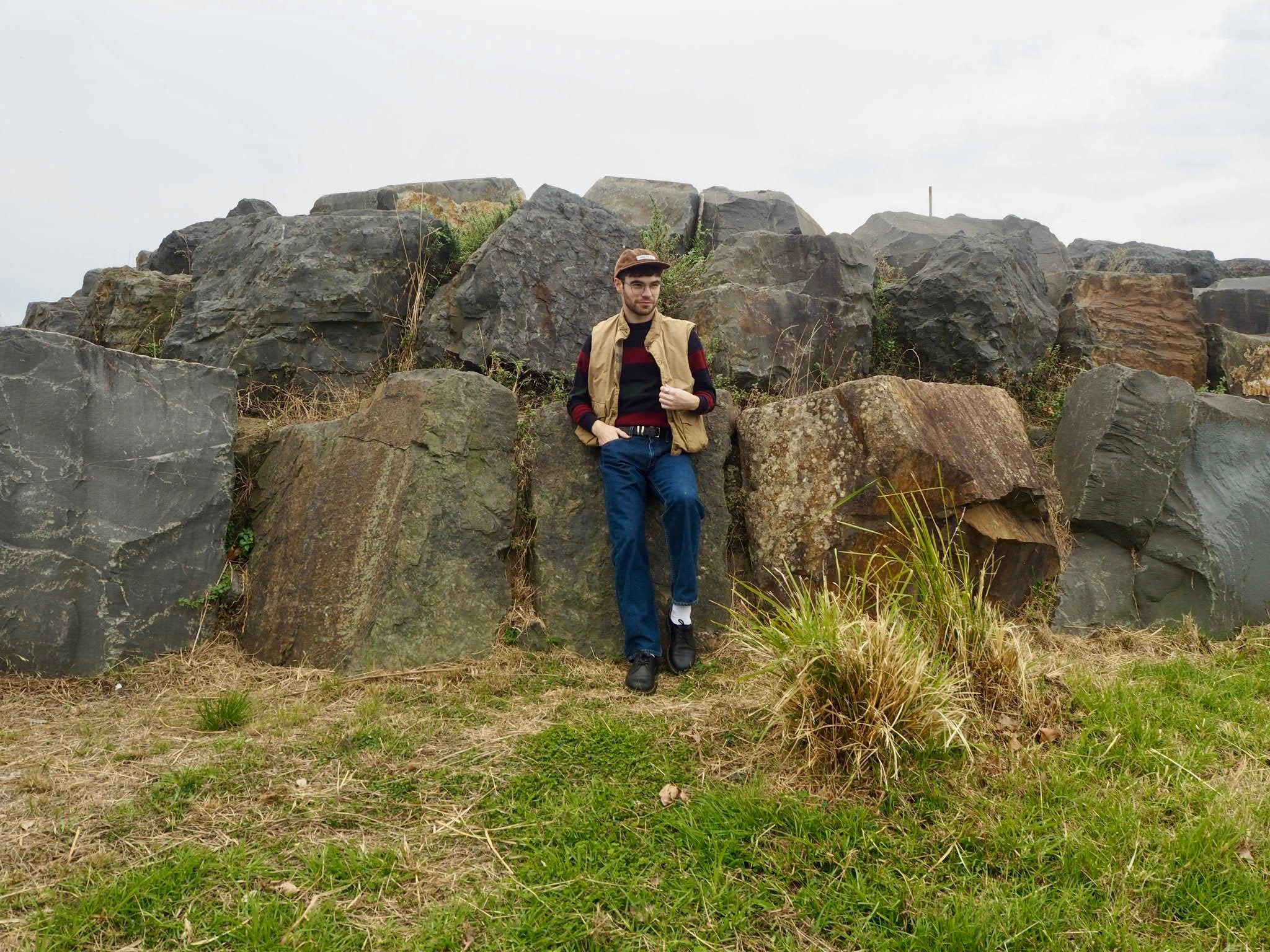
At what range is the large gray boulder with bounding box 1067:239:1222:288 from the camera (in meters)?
9.58

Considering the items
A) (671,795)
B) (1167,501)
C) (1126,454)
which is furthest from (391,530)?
(1167,501)

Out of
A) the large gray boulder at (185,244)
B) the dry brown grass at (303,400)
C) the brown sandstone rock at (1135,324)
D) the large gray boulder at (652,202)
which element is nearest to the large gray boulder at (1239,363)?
the brown sandstone rock at (1135,324)

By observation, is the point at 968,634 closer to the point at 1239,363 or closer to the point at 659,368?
the point at 659,368

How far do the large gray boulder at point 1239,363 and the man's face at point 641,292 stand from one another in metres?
4.76

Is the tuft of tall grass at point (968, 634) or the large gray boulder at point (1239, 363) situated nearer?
the tuft of tall grass at point (968, 634)

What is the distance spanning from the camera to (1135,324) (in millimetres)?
7008

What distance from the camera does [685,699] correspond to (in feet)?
12.7

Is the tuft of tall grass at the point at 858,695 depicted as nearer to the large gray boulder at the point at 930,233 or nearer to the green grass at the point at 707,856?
the green grass at the point at 707,856

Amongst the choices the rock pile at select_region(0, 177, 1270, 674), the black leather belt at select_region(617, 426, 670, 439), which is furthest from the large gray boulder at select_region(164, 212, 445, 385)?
the black leather belt at select_region(617, 426, 670, 439)

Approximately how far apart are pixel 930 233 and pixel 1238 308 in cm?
385

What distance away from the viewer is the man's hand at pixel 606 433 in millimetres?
4375

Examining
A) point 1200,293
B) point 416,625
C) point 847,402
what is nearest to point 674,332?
point 847,402

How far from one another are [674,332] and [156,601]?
2913 millimetres

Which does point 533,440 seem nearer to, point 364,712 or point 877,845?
point 364,712
